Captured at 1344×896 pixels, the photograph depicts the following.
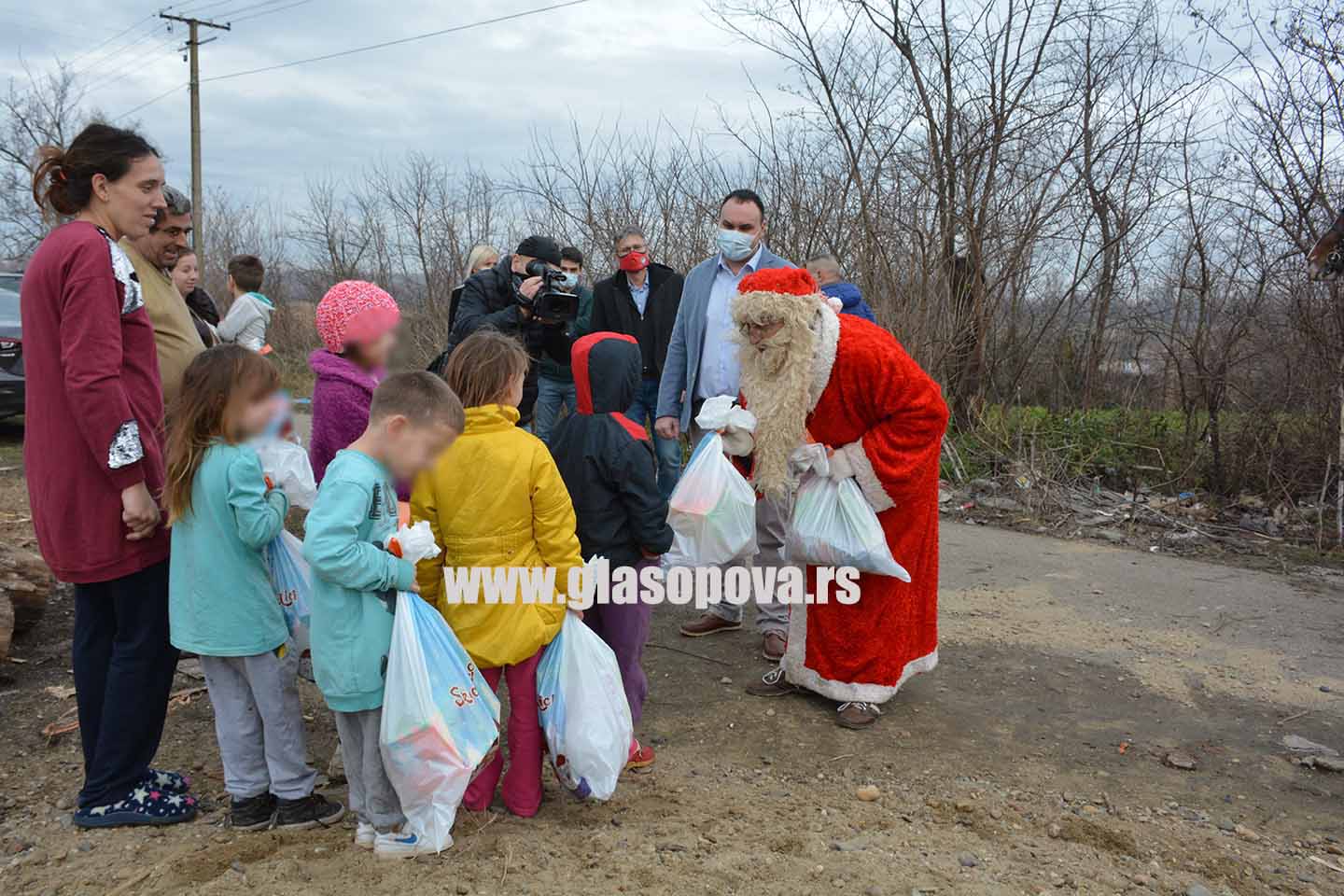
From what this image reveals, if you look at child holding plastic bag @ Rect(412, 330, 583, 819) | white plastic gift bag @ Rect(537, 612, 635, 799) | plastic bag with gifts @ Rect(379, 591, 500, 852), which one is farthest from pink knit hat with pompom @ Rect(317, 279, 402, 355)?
white plastic gift bag @ Rect(537, 612, 635, 799)

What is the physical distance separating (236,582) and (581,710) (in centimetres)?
106

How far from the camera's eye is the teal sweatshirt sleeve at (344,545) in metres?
2.48

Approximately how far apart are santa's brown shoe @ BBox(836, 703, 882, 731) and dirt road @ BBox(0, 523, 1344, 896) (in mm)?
40

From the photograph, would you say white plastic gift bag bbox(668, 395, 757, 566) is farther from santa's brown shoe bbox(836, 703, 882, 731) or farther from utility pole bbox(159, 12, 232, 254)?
utility pole bbox(159, 12, 232, 254)

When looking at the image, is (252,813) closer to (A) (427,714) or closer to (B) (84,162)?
(A) (427,714)

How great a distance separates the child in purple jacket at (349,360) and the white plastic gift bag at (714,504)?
1202mm

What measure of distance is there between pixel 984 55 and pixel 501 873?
895 cm

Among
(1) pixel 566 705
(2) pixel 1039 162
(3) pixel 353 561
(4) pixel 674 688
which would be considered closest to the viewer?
(3) pixel 353 561

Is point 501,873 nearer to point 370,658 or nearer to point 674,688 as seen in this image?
point 370,658

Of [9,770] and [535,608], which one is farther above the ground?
[535,608]

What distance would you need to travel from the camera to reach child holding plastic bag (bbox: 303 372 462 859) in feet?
8.21

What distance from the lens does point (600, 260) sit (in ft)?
34.6

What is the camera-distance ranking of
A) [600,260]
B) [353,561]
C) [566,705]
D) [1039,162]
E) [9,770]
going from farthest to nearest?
[600,260] < [1039,162] < [9,770] < [566,705] < [353,561]

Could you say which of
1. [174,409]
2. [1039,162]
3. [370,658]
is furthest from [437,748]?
[1039,162]
